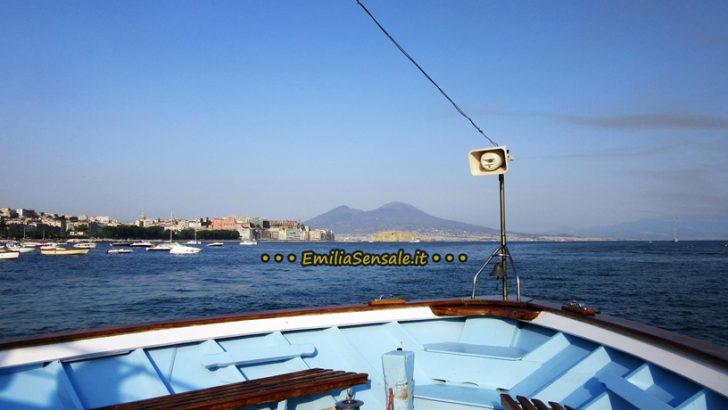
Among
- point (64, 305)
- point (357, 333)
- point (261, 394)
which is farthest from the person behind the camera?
point (64, 305)

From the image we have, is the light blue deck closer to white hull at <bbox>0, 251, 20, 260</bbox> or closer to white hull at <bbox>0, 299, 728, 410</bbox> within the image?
white hull at <bbox>0, 299, 728, 410</bbox>

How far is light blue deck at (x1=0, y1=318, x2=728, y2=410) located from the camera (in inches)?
124

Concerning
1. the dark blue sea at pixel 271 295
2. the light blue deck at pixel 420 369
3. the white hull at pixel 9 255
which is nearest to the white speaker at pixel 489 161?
the light blue deck at pixel 420 369

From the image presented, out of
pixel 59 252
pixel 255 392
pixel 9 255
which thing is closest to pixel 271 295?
pixel 255 392

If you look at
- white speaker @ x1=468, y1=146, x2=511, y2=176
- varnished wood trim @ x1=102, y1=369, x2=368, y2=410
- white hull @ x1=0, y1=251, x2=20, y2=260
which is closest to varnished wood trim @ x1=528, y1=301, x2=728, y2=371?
white speaker @ x1=468, y1=146, x2=511, y2=176

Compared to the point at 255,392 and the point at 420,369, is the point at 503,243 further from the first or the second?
the point at 255,392

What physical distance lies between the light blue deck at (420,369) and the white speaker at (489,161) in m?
1.56

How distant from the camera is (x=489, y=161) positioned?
5520mm

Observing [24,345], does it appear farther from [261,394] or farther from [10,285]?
[10,285]

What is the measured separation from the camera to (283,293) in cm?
3828

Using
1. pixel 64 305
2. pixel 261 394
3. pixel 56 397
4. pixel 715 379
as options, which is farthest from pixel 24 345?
pixel 64 305

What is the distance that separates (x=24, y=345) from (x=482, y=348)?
3.66m

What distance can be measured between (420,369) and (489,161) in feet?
7.49

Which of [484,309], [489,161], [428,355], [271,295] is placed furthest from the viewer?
[271,295]
